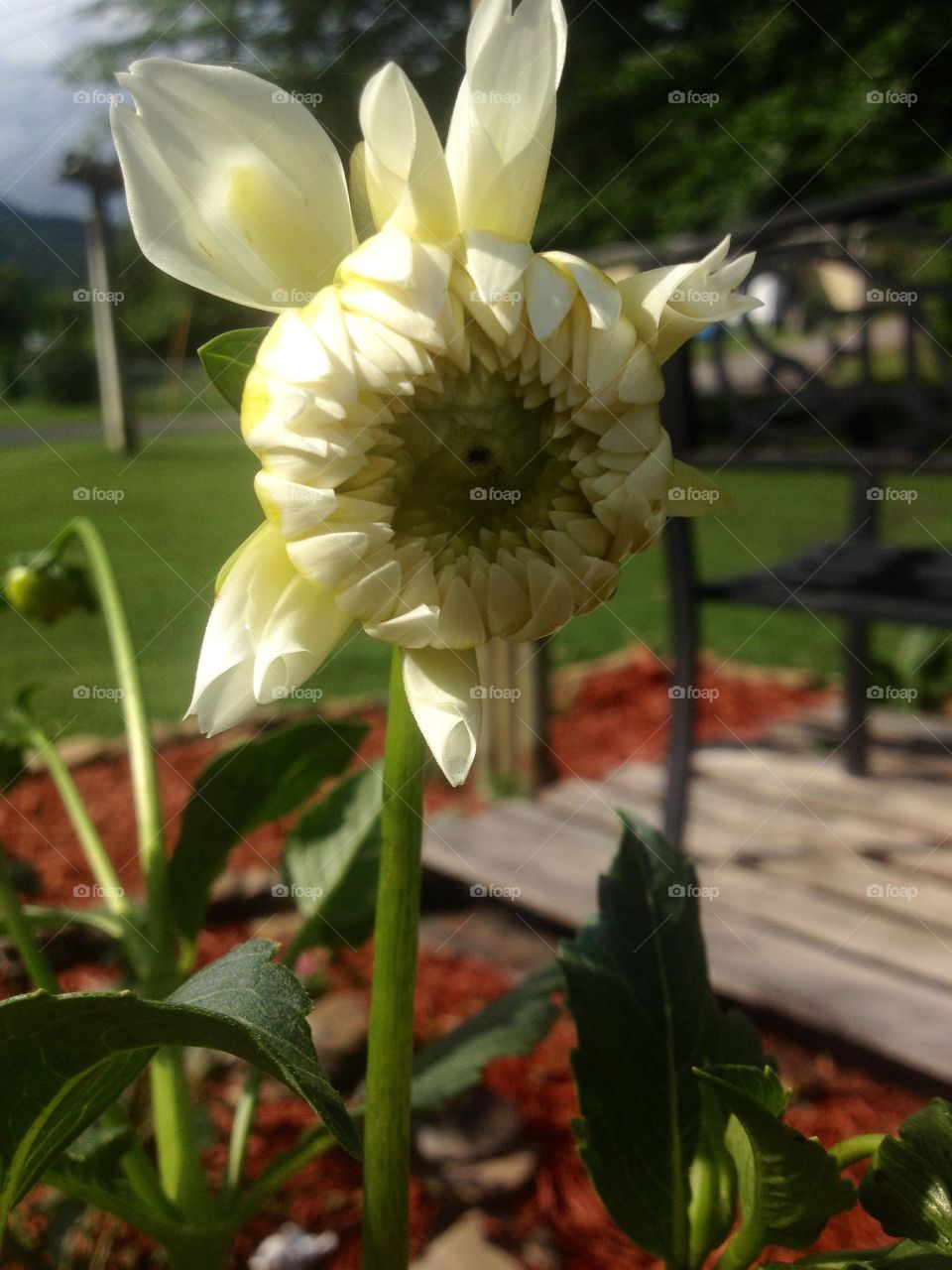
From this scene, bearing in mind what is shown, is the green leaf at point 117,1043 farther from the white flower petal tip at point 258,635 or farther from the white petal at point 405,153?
the white petal at point 405,153

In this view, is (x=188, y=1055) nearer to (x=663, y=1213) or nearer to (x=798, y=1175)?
(x=663, y=1213)

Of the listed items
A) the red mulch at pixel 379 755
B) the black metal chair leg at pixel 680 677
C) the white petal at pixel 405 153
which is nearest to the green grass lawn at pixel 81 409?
Result: the red mulch at pixel 379 755

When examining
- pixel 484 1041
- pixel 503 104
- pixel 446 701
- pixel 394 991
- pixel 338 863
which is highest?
pixel 503 104

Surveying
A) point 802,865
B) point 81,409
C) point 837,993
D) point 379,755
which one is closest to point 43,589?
point 837,993

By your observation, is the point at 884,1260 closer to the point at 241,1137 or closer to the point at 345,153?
the point at 241,1137

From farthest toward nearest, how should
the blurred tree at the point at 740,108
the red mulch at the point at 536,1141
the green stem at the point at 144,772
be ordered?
1. the blurred tree at the point at 740,108
2. the red mulch at the point at 536,1141
3. the green stem at the point at 144,772

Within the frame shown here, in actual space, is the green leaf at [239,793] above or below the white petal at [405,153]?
below

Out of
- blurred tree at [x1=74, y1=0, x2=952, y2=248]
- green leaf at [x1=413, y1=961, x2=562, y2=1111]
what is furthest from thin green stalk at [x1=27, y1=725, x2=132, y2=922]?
blurred tree at [x1=74, y1=0, x2=952, y2=248]
